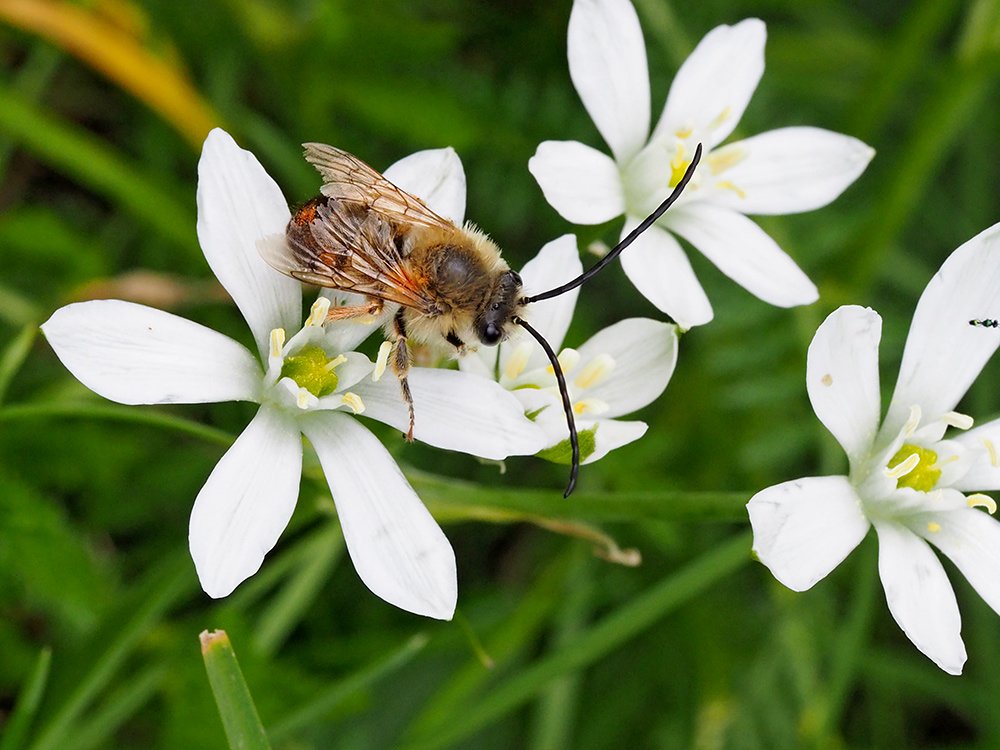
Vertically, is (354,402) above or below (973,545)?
above

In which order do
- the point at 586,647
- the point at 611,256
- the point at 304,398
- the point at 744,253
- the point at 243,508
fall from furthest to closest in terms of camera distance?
1. the point at 586,647
2. the point at 744,253
3. the point at 611,256
4. the point at 304,398
5. the point at 243,508

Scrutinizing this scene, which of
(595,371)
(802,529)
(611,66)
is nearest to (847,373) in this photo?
(802,529)

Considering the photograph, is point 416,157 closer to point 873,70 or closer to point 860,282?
point 860,282

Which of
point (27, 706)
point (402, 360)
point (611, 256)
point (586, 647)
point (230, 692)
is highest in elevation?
point (611, 256)

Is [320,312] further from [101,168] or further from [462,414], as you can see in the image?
[101,168]

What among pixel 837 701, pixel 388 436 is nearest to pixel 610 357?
pixel 388 436

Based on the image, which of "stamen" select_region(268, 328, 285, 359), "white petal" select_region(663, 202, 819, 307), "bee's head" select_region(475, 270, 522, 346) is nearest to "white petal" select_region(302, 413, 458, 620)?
"stamen" select_region(268, 328, 285, 359)
